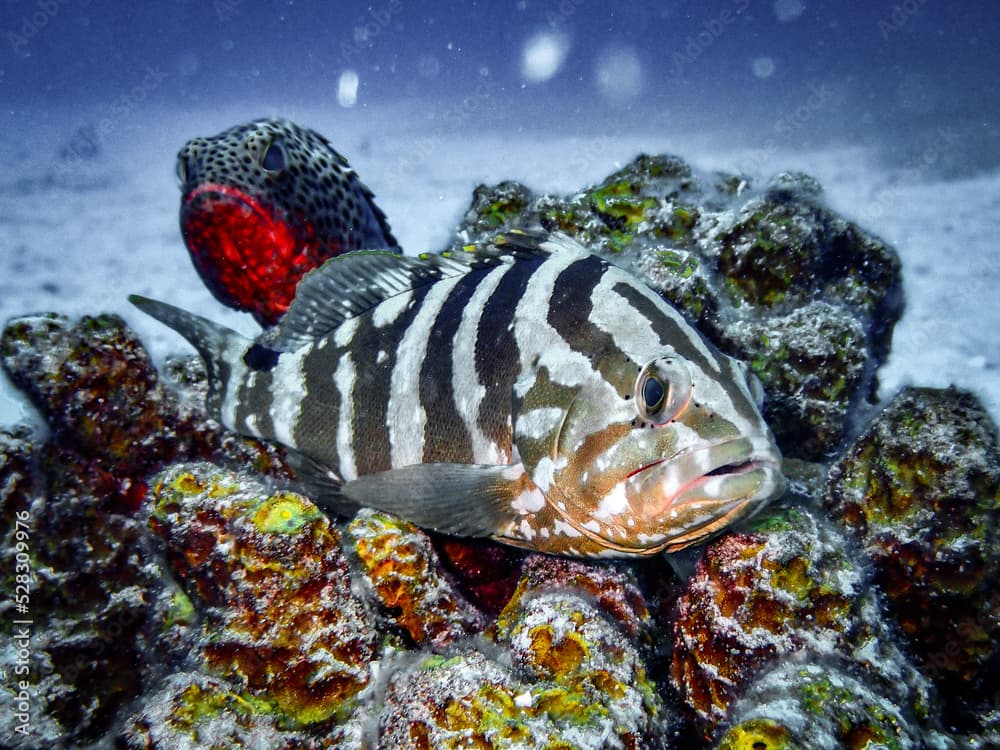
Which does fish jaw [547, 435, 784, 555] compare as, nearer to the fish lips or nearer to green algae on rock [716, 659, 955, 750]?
the fish lips

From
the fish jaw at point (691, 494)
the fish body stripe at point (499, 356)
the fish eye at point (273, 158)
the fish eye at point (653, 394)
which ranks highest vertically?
the fish eye at point (273, 158)

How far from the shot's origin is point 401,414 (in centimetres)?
278

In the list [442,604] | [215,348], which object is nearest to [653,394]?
[442,604]

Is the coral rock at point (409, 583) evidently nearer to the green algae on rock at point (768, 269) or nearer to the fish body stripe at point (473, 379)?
the fish body stripe at point (473, 379)

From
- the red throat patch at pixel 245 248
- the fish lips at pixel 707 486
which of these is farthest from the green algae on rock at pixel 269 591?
the red throat patch at pixel 245 248

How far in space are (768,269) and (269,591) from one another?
3625mm

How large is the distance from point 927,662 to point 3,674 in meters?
4.28

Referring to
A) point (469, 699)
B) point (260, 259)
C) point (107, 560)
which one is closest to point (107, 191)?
point (260, 259)

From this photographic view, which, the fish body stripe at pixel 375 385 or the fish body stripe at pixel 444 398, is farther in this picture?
the fish body stripe at pixel 375 385

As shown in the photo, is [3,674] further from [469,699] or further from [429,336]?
[429,336]

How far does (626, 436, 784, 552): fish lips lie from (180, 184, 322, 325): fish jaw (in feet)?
10.6

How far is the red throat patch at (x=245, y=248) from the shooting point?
150 inches

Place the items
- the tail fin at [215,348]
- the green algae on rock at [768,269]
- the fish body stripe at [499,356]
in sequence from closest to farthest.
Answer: the fish body stripe at [499,356] → the tail fin at [215,348] → the green algae on rock at [768,269]

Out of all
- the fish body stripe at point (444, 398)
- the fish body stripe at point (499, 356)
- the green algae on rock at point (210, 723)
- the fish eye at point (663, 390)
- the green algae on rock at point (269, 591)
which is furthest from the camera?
the fish body stripe at point (444, 398)
